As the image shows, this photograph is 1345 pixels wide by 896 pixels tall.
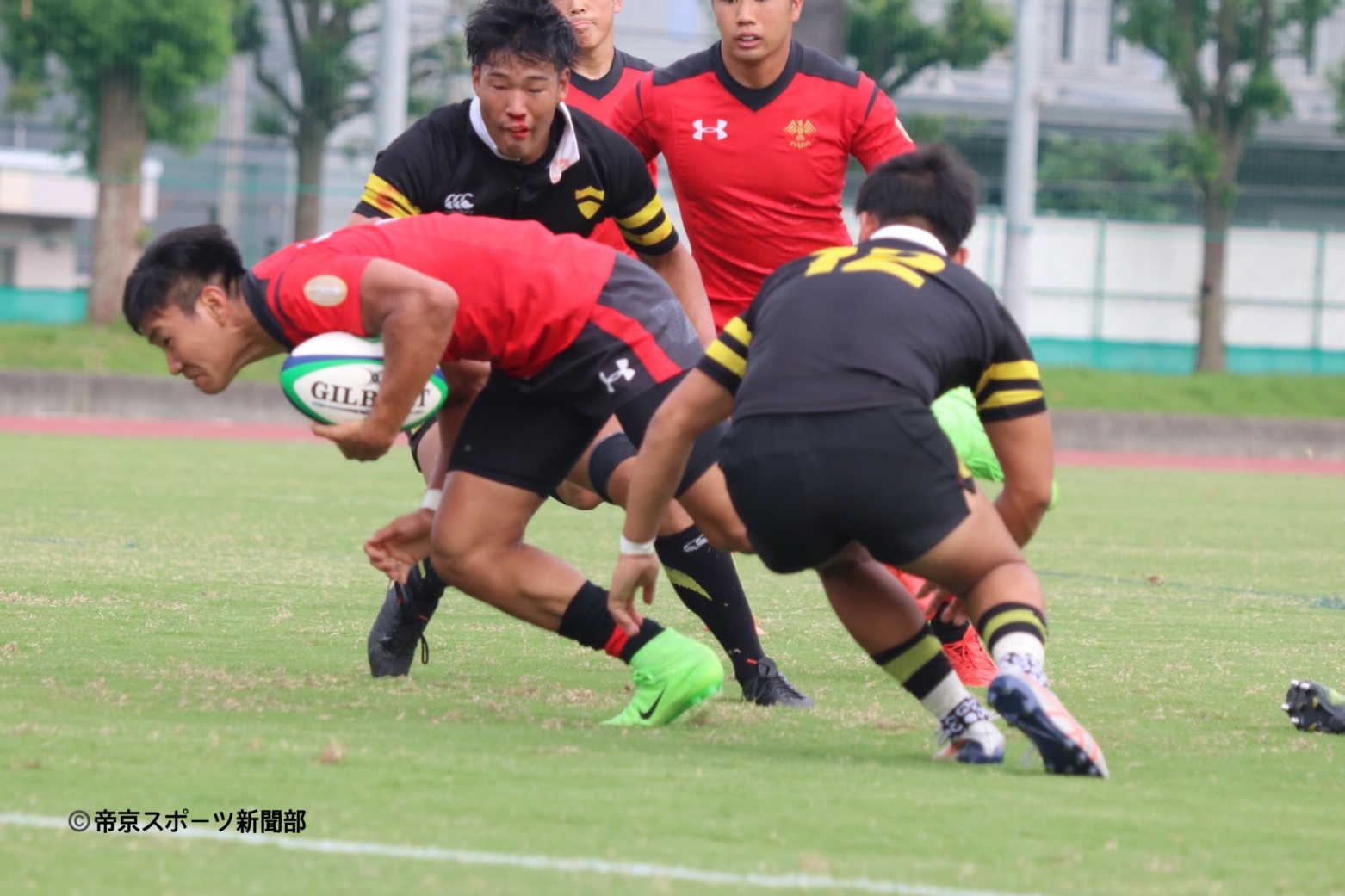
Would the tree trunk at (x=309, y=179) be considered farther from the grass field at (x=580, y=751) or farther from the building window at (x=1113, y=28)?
the grass field at (x=580, y=751)

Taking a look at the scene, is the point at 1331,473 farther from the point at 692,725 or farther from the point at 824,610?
the point at 692,725

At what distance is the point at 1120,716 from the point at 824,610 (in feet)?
8.90

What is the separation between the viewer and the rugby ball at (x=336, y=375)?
4492 mm

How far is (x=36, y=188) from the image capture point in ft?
123

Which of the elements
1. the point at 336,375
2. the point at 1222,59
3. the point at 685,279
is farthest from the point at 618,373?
the point at 1222,59

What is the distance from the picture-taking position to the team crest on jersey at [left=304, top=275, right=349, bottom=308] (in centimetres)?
445

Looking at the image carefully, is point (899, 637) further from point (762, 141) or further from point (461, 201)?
point (762, 141)

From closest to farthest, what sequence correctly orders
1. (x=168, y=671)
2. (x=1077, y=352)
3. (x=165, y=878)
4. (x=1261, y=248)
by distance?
(x=165, y=878) → (x=168, y=671) → (x=1077, y=352) → (x=1261, y=248)

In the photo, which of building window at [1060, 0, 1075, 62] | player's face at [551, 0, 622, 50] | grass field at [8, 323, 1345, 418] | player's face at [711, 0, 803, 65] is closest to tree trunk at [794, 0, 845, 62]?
grass field at [8, 323, 1345, 418]

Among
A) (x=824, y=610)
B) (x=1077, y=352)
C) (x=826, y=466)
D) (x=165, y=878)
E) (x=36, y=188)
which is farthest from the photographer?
(x=36, y=188)

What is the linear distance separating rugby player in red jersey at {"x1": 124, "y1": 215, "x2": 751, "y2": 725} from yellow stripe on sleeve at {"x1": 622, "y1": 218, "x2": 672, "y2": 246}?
2.46 ft

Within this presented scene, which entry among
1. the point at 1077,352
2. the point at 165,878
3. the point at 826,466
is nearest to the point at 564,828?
the point at 165,878

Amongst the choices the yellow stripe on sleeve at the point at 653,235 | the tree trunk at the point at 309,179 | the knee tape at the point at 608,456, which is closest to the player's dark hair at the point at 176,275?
the knee tape at the point at 608,456

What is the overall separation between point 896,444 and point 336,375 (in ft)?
4.70
